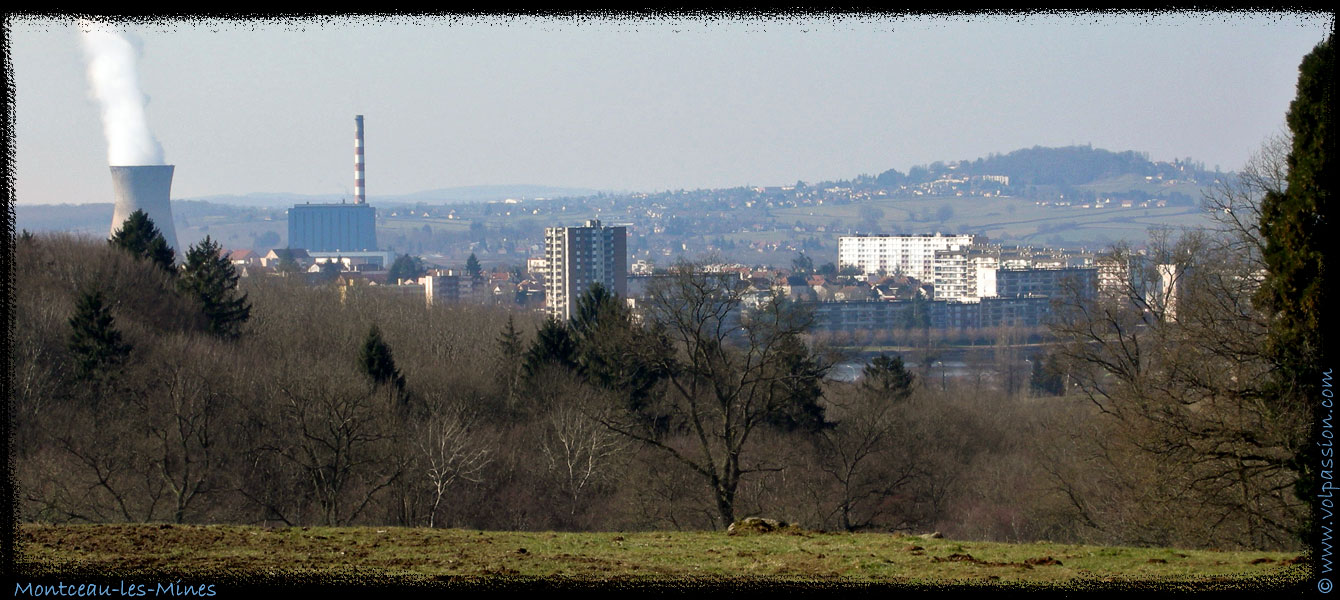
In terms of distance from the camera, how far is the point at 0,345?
15.3 feet

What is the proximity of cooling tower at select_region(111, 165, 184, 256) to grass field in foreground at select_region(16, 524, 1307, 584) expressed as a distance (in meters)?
72.2

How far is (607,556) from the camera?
10.9 metres

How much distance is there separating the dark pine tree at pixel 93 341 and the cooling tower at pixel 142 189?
4585cm

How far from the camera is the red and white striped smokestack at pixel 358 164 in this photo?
16825 centimetres

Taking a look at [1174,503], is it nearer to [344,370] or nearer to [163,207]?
[344,370]

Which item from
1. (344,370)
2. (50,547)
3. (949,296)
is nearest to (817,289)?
(949,296)

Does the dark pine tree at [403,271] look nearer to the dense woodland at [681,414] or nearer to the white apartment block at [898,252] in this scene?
the white apartment block at [898,252]

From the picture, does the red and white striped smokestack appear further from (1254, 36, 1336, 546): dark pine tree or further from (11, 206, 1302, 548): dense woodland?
(1254, 36, 1336, 546): dark pine tree

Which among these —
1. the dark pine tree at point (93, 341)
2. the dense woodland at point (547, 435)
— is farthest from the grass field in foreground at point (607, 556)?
the dark pine tree at point (93, 341)

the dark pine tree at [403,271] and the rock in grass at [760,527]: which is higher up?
the rock in grass at [760,527]

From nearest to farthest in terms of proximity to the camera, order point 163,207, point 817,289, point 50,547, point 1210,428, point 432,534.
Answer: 1. point 50,547
2. point 432,534
3. point 1210,428
4. point 163,207
5. point 817,289

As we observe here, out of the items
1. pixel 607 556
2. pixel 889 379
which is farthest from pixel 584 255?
pixel 607 556

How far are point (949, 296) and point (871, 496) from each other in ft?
339

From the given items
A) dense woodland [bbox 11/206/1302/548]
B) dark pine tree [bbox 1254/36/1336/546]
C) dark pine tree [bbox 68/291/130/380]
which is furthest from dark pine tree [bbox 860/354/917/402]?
dark pine tree [bbox 1254/36/1336/546]
